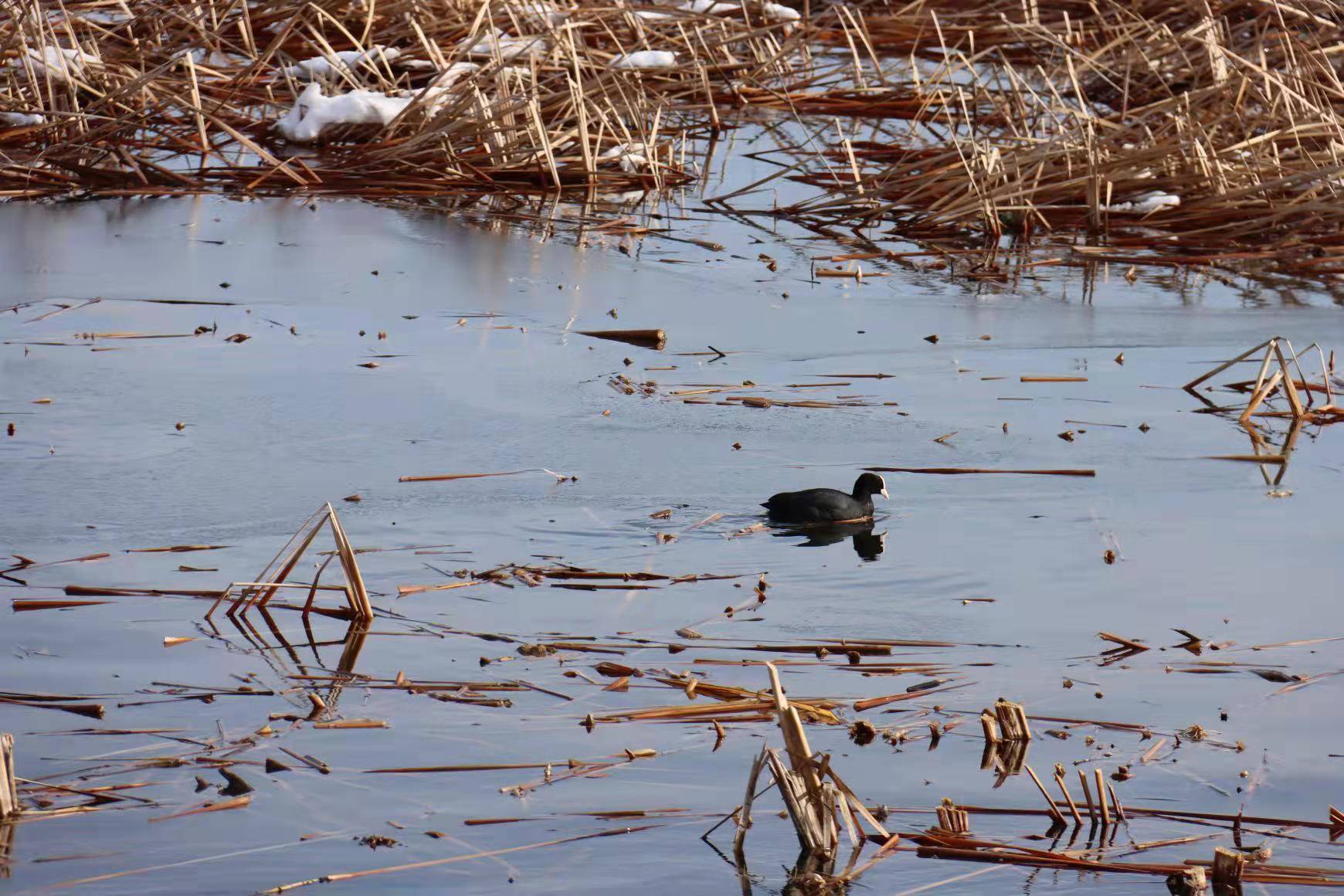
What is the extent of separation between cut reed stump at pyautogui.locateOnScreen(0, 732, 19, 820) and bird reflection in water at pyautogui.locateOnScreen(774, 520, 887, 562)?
94.1 inches

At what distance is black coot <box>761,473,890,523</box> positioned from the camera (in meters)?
4.98

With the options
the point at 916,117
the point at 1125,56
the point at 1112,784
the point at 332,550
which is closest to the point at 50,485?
the point at 332,550

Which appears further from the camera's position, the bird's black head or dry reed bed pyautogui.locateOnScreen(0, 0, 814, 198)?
dry reed bed pyautogui.locateOnScreen(0, 0, 814, 198)

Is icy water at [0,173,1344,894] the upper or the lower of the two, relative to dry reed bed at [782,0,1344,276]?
lower

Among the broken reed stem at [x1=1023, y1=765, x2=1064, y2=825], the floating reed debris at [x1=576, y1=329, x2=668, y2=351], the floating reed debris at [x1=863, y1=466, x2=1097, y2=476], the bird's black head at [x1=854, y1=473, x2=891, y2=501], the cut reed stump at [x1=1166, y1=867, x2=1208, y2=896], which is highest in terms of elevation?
the floating reed debris at [x1=576, y1=329, x2=668, y2=351]

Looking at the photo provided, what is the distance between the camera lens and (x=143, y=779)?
10.7 ft

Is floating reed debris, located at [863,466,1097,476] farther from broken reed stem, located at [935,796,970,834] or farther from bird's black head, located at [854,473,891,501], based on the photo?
broken reed stem, located at [935,796,970,834]

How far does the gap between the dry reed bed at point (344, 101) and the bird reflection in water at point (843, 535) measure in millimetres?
4817

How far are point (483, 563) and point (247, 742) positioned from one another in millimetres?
1253

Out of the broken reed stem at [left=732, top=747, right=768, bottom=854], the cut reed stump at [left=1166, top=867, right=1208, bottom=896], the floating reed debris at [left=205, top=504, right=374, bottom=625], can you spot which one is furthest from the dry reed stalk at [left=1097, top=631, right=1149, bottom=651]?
the floating reed debris at [left=205, top=504, right=374, bottom=625]

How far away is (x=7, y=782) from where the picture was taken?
3049 mm

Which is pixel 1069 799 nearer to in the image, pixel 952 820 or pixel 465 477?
pixel 952 820

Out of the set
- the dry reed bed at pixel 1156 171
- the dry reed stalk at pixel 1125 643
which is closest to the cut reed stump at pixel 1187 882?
Result: the dry reed stalk at pixel 1125 643

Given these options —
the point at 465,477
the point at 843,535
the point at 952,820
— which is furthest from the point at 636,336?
the point at 952,820
